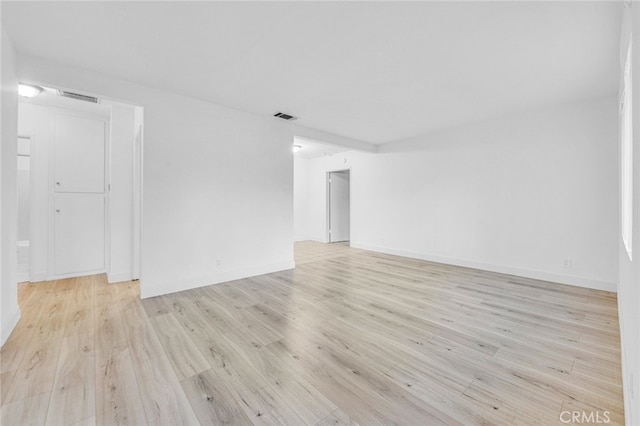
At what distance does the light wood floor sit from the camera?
1.42m

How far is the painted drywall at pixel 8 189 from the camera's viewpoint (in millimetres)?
2061

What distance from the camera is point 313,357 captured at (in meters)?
1.92

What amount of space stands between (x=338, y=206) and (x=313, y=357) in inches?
248

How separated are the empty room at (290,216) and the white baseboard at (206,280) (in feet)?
0.08

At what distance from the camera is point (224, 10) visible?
1876mm

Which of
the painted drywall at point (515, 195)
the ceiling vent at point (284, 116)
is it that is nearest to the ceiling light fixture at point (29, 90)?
the ceiling vent at point (284, 116)

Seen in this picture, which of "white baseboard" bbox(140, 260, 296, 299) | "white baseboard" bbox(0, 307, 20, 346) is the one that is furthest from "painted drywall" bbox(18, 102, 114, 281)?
"white baseboard" bbox(0, 307, 20, 346)

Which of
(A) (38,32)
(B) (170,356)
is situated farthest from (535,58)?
(A) (38,32)

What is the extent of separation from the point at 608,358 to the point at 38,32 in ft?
16.8

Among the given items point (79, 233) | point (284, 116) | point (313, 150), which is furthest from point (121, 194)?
point (313, 150)

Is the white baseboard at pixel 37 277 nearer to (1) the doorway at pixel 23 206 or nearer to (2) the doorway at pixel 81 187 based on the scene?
(2) the doorway at pixel 81 187

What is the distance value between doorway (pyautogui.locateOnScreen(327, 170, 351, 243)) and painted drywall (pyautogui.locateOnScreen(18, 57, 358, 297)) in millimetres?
3386

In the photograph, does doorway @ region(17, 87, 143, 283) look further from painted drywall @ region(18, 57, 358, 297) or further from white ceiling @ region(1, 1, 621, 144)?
white ceiling @ region(1, 1, 621, 144)

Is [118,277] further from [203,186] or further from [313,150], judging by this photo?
[313,150]
